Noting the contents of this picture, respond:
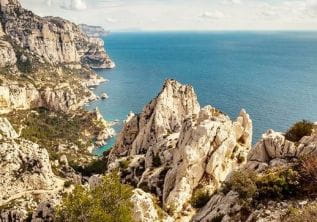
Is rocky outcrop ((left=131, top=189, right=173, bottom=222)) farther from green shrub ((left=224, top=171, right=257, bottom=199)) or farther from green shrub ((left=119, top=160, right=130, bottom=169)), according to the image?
green shrub ((left=119, top=160, right=130, bottom=169))

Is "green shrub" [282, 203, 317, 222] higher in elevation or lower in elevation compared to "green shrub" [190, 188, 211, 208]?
higher

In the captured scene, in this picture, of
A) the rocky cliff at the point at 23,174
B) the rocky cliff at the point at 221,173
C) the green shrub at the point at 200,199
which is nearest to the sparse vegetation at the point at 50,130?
the rocky cliff at the point at 23,174

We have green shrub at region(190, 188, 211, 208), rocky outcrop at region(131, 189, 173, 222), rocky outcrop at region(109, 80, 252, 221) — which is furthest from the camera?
rocky outcrop at region(109, 80, 252, 221)

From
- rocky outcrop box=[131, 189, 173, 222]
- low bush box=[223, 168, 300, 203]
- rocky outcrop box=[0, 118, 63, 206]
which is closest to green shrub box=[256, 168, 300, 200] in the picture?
low bush box=[223, 168, 300, 203]

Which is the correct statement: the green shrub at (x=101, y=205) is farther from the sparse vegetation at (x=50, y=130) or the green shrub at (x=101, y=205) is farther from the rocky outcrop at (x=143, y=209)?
the sparse vegetation at (x=50, y=130)

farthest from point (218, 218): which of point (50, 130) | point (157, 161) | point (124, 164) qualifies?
point (50, 130)

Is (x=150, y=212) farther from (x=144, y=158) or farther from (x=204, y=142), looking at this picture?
(x=144, y=158)
